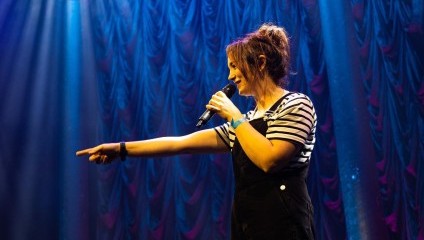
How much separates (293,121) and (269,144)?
11 cm

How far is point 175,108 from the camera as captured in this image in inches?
116

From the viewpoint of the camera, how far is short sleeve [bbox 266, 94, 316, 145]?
4.60ft

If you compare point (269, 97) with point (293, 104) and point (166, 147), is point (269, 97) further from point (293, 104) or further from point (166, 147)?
point (166, 147)

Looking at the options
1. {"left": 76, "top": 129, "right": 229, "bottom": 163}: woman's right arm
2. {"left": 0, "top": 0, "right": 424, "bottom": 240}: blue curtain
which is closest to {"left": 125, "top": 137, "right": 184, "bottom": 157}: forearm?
{"left": 76, "top": 129, "right": 229, "bottom": 163}: woman's right arm

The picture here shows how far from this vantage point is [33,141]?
10.4 feet

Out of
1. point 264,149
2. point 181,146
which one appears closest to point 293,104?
point 264,149

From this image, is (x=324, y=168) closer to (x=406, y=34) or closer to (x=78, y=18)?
(x=406, y=34)

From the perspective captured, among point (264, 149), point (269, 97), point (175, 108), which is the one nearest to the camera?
point (264, 149)

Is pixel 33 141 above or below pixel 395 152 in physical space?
above

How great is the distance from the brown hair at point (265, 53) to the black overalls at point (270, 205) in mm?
216

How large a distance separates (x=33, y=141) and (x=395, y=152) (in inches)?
89.0

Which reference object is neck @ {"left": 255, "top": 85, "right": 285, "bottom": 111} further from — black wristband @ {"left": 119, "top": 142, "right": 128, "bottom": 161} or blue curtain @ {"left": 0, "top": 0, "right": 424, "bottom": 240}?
blue curtain @ {"left": 0, "top": 0, "right": 424, "bottom": 240}

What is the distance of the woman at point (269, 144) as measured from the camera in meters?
1.38

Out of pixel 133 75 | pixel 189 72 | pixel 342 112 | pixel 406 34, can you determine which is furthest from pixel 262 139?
pixel 133 75
